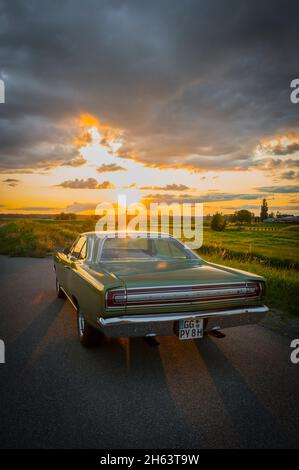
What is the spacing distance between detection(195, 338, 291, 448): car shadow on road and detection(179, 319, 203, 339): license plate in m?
0.44

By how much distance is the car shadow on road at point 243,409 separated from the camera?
260 centimetres

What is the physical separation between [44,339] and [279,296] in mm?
5441

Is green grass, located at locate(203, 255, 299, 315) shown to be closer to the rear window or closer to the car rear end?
the rear window

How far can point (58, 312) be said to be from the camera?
6.32m

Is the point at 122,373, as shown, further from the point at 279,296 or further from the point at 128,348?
the point at 279,296

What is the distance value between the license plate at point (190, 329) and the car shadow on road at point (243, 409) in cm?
44

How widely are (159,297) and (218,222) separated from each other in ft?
188

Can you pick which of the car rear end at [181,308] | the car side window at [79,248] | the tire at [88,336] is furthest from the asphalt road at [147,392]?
the car side window at [79,248]

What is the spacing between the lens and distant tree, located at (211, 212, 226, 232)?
189 ft

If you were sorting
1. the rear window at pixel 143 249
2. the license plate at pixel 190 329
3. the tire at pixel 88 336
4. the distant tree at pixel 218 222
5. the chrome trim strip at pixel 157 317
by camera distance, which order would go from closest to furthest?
the chrome trim strip at pixel 157 317
the license plate at pixel 190 329
the tire at pixel 88 336
the rear window at pixel 143 249
the distant tree at pixel 218 222

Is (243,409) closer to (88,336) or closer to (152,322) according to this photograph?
(152,322)

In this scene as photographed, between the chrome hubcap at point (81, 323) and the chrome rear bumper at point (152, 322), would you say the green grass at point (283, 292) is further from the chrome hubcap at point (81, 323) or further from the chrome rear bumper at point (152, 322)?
the chrome hubcap at point (81, 323)

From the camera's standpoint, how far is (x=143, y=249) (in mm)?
5945
